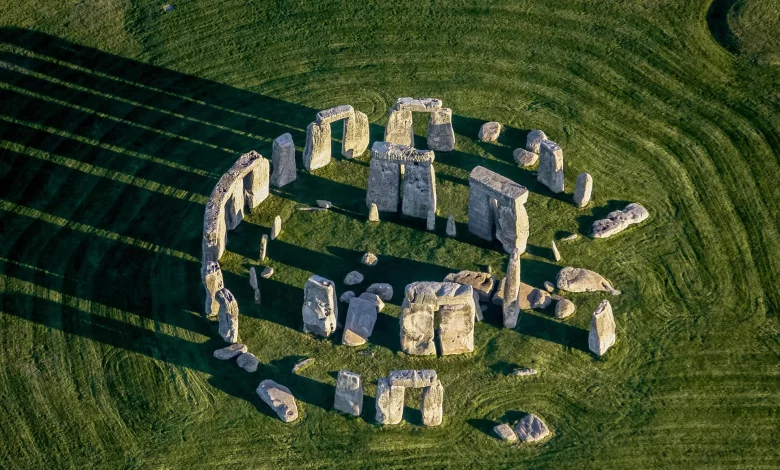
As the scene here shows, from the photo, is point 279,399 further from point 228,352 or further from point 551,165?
point 551,165

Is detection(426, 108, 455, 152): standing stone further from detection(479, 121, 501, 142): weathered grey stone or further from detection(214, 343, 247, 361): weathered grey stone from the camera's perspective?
detection(214, 343, 247, 361): weathered grey stone

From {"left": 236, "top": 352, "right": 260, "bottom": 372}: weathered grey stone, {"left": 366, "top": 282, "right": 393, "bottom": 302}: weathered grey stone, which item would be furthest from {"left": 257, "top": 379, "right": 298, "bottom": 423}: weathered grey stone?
{"left": 366, "top": 282, "right": 393, "bottom": 302}: weathered grey stone

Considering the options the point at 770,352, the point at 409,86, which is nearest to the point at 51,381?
the point at 409,86

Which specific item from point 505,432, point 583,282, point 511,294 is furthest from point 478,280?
point 505,432

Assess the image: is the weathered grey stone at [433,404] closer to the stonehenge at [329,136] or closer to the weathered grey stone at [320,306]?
the weathered grey stone at [320,306]

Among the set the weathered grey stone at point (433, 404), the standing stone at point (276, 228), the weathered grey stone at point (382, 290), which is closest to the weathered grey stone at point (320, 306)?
the weathered grey stone at point (382, 290)

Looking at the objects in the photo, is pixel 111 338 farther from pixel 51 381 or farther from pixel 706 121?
pixel 706 121
